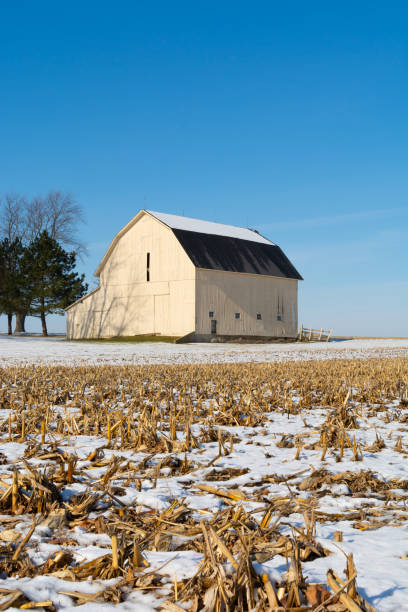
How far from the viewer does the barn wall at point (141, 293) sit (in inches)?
1483

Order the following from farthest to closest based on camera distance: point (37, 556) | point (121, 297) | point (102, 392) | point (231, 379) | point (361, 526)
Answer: point (121, 297) → point (231, 379) → point (102, 392) → point (361, 526) → point (37, 556)

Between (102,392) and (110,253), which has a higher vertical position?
(110,253)

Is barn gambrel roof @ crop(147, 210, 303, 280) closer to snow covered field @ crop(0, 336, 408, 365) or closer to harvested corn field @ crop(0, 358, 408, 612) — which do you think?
snow covered field @ crop(0, 336, 408, 365)

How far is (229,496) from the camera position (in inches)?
147

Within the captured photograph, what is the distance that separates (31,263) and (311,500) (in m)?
48.7

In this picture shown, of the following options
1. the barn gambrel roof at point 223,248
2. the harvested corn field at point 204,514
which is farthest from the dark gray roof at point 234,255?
the harvested corn field at point 204,514

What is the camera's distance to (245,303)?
40688 mm

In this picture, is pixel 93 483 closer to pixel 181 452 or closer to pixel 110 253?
pixel 181 452

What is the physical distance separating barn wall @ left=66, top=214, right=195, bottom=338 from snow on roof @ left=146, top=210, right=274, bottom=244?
1.51 meters

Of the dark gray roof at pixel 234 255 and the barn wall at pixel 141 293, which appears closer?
the barn wall at pixel 141 293

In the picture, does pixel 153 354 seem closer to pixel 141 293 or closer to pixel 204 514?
pixel 141 293

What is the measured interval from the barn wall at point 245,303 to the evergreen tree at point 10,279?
20.6 m

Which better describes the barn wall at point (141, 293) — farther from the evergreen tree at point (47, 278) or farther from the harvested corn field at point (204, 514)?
the harvested corn field at point (204, 514)

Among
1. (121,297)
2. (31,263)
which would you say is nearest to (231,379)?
(121,297)
